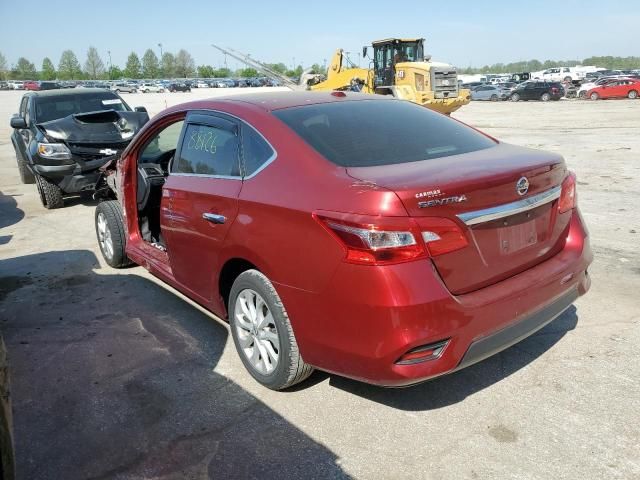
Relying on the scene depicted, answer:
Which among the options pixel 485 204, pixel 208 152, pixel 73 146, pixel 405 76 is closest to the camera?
pixel 485 204

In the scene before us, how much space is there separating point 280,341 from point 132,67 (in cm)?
15868

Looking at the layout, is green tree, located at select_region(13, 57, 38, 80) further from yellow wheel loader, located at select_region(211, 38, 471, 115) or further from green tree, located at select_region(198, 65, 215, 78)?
yellow wheel loader, located at select_region(211, 38, 471, 115)

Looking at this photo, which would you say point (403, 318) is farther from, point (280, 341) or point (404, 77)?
point (404, 77)

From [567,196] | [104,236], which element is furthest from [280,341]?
[104,236]

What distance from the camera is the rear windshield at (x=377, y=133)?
9.96 feet

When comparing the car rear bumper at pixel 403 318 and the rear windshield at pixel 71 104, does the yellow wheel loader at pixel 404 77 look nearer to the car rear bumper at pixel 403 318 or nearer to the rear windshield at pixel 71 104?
the rear windshield at pixel 71 104

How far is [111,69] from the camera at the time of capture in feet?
464

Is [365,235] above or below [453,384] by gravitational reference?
above

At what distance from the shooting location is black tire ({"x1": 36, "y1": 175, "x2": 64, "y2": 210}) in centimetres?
848

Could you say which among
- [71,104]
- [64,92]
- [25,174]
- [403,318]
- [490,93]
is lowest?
[25,174]

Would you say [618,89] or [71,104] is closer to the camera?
[71,104]

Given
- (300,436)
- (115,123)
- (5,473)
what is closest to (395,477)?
(300,436)

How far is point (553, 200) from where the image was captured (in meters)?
3.06

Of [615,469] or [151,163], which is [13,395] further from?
[615,469]
